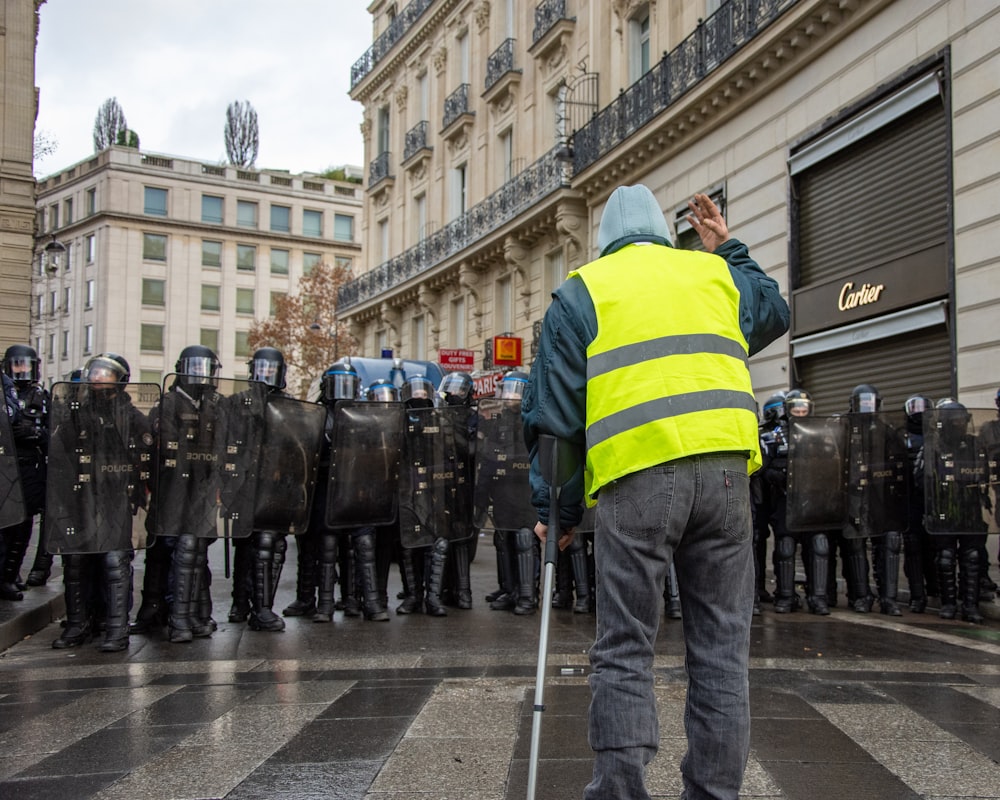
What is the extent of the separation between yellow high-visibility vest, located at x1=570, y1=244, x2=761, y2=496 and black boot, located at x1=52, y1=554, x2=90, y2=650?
508 cm

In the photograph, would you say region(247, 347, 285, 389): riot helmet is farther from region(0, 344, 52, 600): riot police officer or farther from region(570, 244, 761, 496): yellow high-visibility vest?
region(570, 244, 761, 496): yellow high-visibility vest

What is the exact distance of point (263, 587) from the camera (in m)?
7.55

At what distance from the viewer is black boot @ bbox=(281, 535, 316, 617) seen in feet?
27.2

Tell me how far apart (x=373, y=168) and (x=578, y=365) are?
33911mm

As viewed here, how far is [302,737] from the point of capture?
13.4ft

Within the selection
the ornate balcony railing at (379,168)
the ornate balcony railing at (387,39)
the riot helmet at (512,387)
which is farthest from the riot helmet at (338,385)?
the ornate balcony railing at (379,168)

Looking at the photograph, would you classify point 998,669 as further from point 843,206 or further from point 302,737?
point 843,206

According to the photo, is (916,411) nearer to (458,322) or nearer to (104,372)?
(104,372)

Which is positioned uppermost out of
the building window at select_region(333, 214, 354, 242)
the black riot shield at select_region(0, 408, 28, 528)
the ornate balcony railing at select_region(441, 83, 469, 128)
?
the building window at select_region(333, 214, 354, 242)

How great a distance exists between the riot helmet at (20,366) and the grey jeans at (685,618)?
8.10 m

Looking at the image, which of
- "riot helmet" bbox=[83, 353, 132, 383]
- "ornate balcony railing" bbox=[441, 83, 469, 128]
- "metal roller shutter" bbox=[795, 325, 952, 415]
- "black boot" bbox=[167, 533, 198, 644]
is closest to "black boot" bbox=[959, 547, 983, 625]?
"metal roller shutter" bbox=[795, 325, 952, 415]

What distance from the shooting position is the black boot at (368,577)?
7.96 meters

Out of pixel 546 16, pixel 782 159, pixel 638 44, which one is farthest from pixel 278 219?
pixel 782 159

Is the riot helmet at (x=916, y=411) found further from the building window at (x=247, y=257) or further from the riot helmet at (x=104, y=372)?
the building window at (x=247, y=257)
